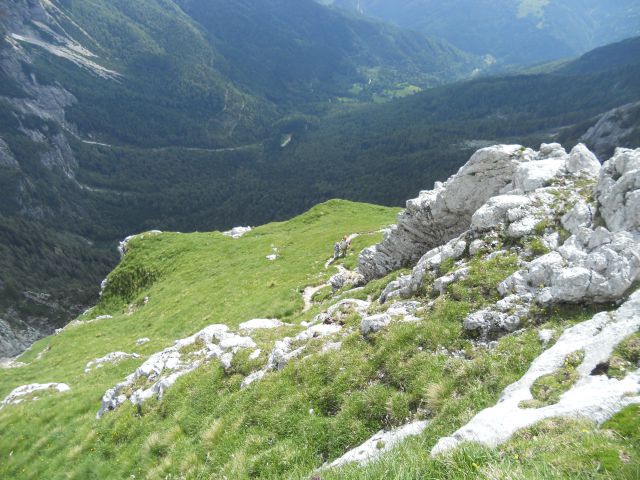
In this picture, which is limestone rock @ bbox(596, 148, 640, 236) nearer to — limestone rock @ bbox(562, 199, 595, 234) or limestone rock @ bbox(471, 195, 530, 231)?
limestone rock @ bbox(562, 199, 595, 234)

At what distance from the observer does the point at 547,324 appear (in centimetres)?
1277

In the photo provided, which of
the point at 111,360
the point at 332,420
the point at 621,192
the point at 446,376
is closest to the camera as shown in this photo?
the point at 446,376

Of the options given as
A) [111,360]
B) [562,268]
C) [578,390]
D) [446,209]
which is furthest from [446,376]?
[111,360]

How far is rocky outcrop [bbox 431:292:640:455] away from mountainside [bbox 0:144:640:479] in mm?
51

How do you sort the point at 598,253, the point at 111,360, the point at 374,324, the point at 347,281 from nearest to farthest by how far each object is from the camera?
1. the point at 598,253
2. the point at 374,324
3. the point at 111,360
4. the point at 347,281

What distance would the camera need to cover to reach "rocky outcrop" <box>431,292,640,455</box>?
817 centimetres

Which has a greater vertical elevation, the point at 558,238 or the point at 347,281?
the point at 558,238

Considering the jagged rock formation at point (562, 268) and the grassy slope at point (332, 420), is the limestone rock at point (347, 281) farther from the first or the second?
the jagged rock formation at point (562, 268)

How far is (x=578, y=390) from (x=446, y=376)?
3.81 m

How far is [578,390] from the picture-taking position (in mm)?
9164

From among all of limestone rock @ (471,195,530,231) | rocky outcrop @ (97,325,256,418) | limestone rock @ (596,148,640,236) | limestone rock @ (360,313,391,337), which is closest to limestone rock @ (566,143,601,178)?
limestone rock @ (596,148,640,236)

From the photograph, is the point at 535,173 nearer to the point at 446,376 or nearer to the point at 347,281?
the point at 446,376

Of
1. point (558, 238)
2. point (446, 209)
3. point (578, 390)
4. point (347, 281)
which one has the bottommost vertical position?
point (347, 281)

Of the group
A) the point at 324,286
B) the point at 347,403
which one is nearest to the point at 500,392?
the point at 347,403
